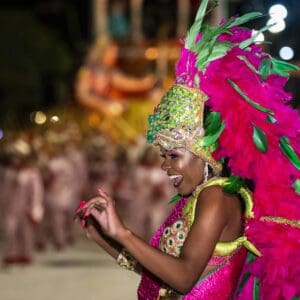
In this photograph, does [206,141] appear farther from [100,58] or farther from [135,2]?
[135,2]

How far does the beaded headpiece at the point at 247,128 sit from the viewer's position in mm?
4551

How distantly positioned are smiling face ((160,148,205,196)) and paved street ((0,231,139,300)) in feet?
21.7

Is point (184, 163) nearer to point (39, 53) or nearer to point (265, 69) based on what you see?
point (265, 69)

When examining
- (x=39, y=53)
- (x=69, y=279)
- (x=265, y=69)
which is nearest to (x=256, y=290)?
(x=265, y=69)

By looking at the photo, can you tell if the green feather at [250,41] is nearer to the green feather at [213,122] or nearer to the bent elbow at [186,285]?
the green feather at [213,122]

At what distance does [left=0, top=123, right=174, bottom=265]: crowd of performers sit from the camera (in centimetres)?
1540

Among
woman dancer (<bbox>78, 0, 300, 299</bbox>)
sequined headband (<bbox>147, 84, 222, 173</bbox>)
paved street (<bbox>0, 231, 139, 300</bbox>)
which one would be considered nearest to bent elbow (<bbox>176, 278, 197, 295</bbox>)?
woman dancer (<bbox>78, 0, 300, 299</bbox>)

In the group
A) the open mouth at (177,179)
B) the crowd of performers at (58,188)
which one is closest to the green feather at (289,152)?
the open mouth at (177,179)

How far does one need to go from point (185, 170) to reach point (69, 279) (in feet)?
28.0

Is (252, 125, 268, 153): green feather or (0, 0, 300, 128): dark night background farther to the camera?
(0, 0, 300, 128): dark night background

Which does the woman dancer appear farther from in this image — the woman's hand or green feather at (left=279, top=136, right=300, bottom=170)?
the woman's hand

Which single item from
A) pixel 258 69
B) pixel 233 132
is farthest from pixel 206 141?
pixel 258 69

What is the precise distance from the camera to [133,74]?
44.3 meters

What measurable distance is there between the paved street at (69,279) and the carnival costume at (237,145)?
6.44 meters
